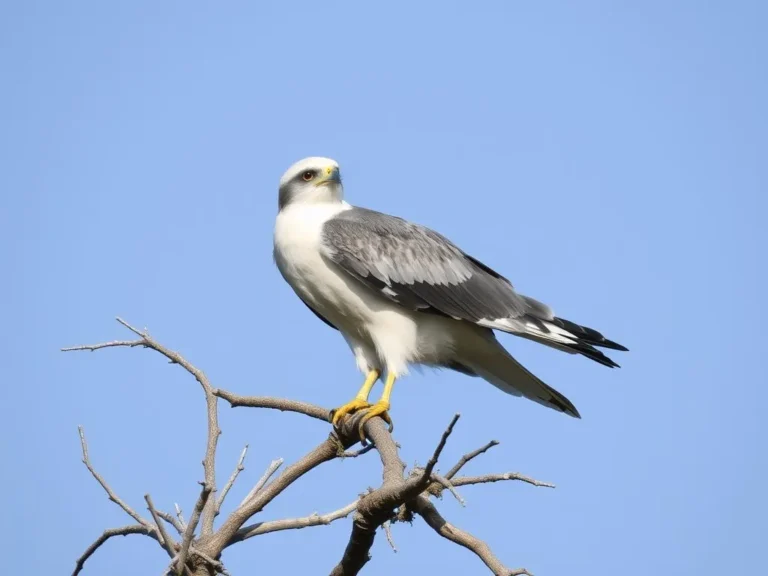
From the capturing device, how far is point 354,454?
482 centimetres

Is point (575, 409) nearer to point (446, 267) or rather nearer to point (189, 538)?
point (446, 267)

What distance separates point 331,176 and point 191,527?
4470mm

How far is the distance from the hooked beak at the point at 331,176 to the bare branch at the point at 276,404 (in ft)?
8.57

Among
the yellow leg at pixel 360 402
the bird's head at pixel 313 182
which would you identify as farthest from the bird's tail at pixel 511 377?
the bird's head at pixel 313 182

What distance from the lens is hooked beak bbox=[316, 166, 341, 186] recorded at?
A: 7.49 m

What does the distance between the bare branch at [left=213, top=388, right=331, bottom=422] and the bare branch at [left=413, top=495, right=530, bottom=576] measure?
1052 mm

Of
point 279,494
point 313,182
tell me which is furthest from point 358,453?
point 313,182

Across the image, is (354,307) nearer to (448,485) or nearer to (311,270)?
(311,270)

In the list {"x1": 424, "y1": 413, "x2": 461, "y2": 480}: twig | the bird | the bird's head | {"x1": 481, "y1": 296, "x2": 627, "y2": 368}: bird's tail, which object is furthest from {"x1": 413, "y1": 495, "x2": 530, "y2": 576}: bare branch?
the bird's head

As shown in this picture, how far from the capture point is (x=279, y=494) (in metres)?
4.55

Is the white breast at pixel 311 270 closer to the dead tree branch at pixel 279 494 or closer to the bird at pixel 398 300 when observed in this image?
the bird at pixel 398 300

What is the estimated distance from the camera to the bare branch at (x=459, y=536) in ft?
12.1

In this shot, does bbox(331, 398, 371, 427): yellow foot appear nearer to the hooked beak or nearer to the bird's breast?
the bird's breast

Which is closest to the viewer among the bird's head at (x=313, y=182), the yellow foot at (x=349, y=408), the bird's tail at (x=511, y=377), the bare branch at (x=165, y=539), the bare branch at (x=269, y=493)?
the bare branch at (x=165, y=539)
